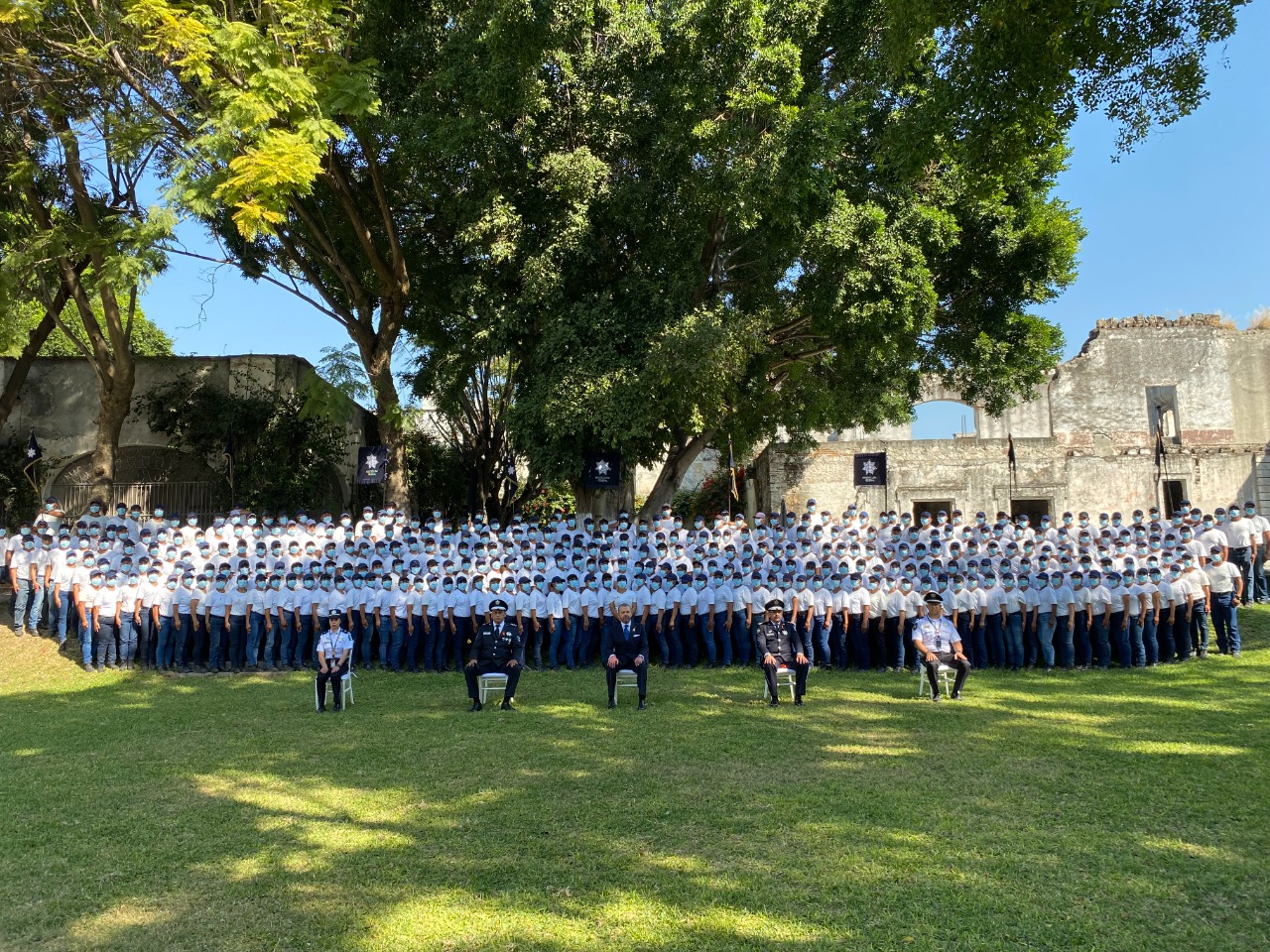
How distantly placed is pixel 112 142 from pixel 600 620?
1127 cm

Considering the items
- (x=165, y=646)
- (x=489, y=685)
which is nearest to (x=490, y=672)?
(x=489, y=685)

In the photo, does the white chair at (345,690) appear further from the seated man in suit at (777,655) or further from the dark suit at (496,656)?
the seated man in suit at (777,655)

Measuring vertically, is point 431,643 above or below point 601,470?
below

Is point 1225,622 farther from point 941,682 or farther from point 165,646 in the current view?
point 165,646

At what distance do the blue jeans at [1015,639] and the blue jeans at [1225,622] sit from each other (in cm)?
290

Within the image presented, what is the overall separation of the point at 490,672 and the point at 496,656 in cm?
22

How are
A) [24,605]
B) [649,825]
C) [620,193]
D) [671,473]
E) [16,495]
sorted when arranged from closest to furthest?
[649,825], [24,605], [620,193], [671,473], [16,495]

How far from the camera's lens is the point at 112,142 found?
49.7ft

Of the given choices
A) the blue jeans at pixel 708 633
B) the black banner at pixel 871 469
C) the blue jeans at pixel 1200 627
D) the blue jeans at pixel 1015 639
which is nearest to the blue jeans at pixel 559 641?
the blue jeans at pixel 708 633

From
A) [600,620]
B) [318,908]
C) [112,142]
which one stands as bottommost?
[318,908]

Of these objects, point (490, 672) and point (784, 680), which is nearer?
point (490, 672)

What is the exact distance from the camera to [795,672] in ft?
34.0

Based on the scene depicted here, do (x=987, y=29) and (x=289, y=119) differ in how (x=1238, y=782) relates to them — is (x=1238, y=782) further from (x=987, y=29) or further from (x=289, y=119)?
(x=289, y=119)

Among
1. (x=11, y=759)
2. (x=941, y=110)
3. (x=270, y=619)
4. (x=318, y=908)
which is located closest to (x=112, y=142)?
(x=270, y=619)
